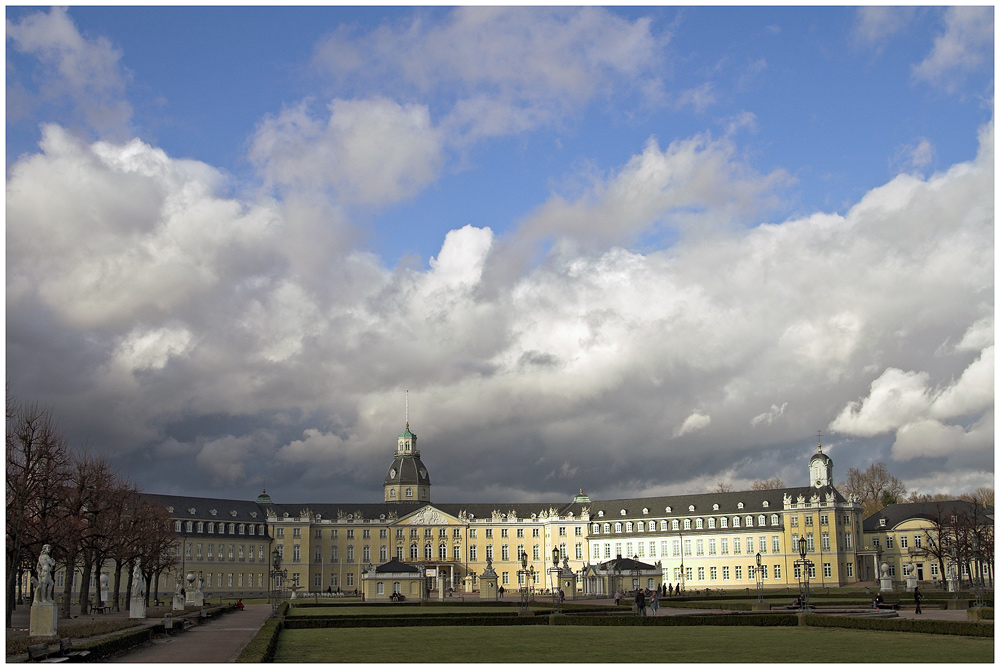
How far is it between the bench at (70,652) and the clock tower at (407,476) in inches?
5046

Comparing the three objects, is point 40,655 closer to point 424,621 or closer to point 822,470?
point 424,621

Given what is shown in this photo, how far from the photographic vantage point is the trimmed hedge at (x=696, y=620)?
41.4 metres

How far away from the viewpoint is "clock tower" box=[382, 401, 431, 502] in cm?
15488

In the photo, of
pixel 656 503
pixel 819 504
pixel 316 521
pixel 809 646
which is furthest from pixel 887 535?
pixel 809 646

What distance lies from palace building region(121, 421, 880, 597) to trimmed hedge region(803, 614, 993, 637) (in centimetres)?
7914

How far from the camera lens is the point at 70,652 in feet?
85.7

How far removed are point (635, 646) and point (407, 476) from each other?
127 m

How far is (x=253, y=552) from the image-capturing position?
138 metres

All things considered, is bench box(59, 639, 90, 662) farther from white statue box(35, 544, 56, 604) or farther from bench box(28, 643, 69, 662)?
white statue box(35, 544, 56, 604)

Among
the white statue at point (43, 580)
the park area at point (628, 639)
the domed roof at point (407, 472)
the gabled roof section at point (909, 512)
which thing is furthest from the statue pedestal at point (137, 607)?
the domed roof at point (407, 472)

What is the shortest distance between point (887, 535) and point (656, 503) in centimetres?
2961

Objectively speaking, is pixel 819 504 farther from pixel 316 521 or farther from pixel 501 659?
pixel 501 659

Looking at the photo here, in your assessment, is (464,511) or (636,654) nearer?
(636,654)

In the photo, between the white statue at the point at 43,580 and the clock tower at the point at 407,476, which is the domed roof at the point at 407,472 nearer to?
the clock tower at the point at 407,476
